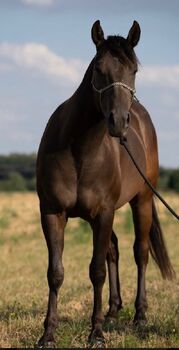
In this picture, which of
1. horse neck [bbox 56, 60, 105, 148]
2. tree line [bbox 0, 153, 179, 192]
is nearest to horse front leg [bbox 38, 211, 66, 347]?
horse neck [bbox 56, 60, 105, 148]

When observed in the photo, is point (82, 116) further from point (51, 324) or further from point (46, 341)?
point (46, 341)

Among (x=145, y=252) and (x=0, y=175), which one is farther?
(x=0, y=175)

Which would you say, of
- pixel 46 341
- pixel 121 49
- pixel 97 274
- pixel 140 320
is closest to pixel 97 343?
pixel 46 341

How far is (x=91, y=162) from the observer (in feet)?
19.1

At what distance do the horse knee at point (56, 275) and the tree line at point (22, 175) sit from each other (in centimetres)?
4462

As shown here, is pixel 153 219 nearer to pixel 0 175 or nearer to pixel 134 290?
pixel 134 290

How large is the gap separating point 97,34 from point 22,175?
5741cm

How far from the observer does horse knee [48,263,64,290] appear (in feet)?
19.7

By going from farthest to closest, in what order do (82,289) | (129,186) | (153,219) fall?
(82,289), (153,219), (129,186)

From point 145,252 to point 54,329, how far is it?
2225mm

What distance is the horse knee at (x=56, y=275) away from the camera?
600 centimetres

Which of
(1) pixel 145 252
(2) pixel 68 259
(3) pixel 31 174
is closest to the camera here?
(1) pixel 145 252

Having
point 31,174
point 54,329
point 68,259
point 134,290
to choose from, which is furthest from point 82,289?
point 31,174

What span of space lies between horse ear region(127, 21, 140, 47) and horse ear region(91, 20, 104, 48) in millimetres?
223
